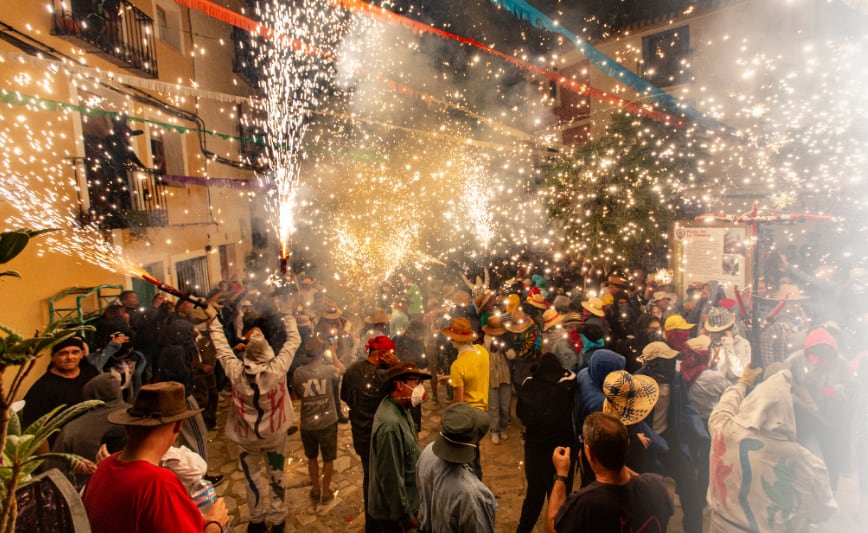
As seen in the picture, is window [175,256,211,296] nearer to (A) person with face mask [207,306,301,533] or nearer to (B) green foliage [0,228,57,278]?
(A) person with face mask [207,306,301,533]

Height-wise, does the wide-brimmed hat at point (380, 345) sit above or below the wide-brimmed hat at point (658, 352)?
above

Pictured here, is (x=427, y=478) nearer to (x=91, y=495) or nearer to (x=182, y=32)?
(x=91, y=495)

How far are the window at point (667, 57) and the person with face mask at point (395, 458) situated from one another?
14041 millimetres

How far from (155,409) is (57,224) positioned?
6.90m

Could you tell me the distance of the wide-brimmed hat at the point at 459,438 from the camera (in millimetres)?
2262

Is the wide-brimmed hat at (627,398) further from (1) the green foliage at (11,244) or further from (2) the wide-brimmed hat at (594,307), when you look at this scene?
(1) the green foliage at (11,244)

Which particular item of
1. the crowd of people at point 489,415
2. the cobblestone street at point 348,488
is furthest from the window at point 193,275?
the cobblestone street at point 348,488

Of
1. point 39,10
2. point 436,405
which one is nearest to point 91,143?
point 39,10

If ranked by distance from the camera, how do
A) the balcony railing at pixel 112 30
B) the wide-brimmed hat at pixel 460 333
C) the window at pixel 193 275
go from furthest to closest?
the window at pixel 193 275 → the balcony railing at pixel 112 30 → the wide-brimmed hat at pixel 460 333

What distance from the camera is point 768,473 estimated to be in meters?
2.45

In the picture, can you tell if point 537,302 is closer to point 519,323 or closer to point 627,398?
point 519,323

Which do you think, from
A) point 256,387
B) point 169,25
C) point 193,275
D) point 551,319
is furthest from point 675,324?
point 169,25

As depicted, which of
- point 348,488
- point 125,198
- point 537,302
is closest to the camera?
point 348,488

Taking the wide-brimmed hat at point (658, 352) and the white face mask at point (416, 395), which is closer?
the white face mask at point (416, 395)
